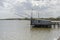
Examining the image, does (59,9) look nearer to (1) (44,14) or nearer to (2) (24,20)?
(1) (44,14)

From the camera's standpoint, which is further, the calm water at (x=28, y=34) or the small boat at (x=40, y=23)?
the small boat at (x=40, y=23)

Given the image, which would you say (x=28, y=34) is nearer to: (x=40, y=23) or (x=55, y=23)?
(x=40, y=23)

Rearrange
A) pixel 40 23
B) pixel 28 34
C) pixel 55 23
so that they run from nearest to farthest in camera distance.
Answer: pixel 28 34, pixel 40 23, pixel 55 23

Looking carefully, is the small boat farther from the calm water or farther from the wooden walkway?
the calm water

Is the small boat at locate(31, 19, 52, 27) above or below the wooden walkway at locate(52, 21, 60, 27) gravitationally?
above

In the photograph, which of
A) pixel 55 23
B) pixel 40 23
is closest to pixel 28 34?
pixel 40 23

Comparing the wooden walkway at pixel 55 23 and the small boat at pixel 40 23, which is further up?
the small boat at pixel 40 23

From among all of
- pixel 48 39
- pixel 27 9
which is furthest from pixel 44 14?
pixel 48 39

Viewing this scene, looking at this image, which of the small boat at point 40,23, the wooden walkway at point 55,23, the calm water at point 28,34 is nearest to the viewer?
the calm water at point 28,34

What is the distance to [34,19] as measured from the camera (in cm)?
1347

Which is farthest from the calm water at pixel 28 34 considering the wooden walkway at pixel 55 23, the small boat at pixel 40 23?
the wooden walkway at pixel 55 23

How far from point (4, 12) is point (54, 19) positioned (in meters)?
5.15

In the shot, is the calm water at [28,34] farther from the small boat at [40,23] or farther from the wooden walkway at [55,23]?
the wooden walkway at [55,23]

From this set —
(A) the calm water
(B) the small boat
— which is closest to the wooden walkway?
(B) the small boat
